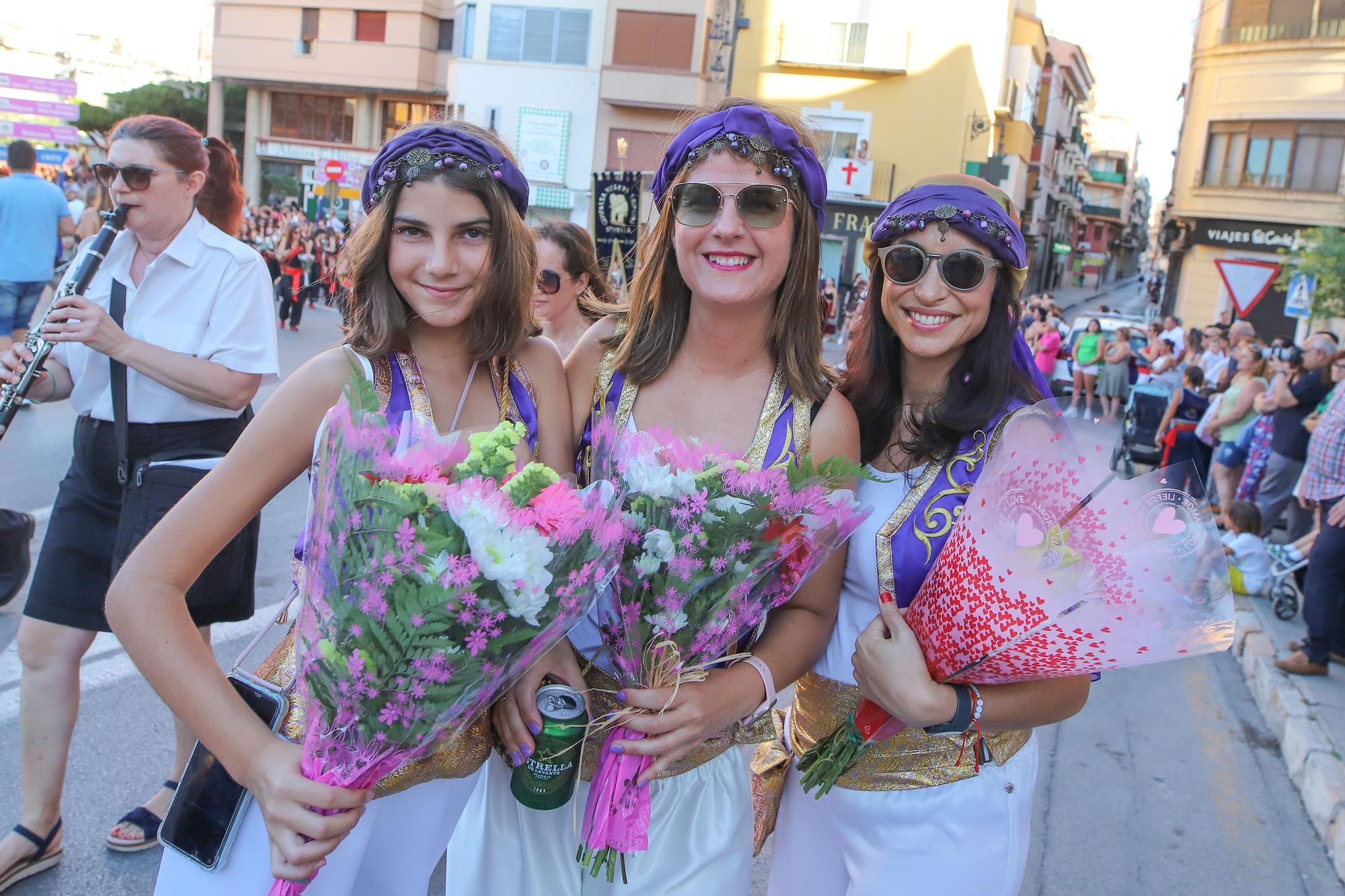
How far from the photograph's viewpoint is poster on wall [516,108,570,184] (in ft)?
118

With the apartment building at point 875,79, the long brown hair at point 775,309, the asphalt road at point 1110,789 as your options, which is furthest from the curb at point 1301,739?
the apartment building at point 875,79

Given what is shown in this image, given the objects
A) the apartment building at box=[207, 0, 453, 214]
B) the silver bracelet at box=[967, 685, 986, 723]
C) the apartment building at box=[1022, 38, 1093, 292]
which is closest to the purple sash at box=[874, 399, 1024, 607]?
the silver bracelet at box=[967, 685, 986, 723]

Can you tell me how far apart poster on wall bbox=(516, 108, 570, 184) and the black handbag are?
34.4 m

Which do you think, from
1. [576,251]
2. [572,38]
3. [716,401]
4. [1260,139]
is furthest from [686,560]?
[572,38]

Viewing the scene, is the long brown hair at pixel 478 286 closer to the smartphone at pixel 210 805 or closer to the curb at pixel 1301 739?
the smartphone at pixel 210 805

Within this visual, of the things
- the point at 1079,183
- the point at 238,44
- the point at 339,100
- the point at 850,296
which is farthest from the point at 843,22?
the point at 1079,183

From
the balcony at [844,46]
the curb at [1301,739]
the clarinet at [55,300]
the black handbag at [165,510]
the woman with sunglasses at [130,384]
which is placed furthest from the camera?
the balcony at [844,46]

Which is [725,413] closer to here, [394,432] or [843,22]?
[394,432]

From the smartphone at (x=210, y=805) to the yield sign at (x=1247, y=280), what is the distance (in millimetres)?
10236

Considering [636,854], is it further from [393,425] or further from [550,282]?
[550,282]

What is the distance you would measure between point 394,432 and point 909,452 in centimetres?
121

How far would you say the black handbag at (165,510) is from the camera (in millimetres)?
2818

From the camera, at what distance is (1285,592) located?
7.18 meters

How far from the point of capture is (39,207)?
9633 millimetres
